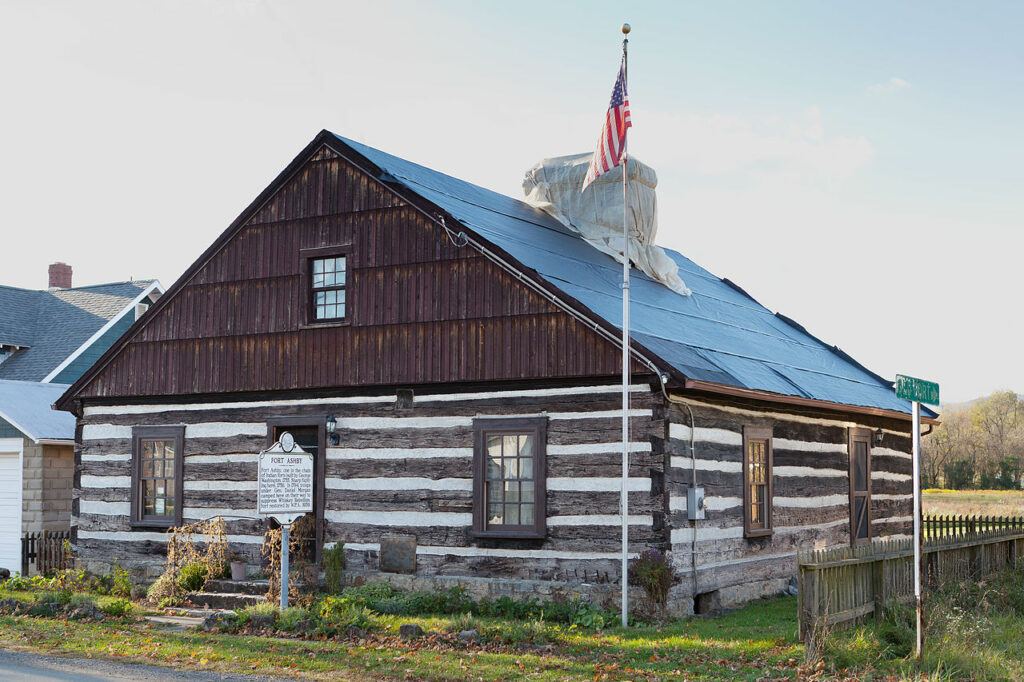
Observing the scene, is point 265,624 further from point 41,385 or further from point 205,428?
point 41,385

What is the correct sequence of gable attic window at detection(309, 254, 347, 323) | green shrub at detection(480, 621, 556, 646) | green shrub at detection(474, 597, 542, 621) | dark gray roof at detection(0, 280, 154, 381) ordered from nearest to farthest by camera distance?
green shrub at detection(480, 621, 556, 646) < green shrub at detection(474, 597, 542, 621) < gable attic window at detection(309, 254, 347, 323) < dark gray roof at detection(0, 280, 154, 381)

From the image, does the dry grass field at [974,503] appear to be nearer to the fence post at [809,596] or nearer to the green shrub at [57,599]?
the fence post at [809,596]

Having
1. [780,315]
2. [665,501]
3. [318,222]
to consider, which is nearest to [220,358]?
[318,222]

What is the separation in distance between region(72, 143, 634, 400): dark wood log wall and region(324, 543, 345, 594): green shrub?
260 centimetres

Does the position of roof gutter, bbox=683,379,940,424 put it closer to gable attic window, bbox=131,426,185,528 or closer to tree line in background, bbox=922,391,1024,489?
gable attic window, bbox=131,426,185,528

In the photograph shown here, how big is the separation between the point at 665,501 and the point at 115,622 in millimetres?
7745

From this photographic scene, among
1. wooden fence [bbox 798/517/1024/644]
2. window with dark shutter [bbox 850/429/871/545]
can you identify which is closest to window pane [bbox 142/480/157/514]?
wooden fence [bbox 798/517/1024/644]

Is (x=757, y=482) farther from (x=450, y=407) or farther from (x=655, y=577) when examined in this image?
(x=450, y=407)

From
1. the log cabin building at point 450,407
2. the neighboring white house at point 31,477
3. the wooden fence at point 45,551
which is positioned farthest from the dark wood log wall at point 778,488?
the neighboring white house at point 31,477

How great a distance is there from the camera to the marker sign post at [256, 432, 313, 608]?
50.7 ft

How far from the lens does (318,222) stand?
18578 millimetres

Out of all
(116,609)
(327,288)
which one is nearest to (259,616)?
(116,609)

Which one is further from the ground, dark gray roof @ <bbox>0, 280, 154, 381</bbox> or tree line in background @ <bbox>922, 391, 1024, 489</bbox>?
dark gray roof @ <bbox>0, 280, 154, 381</bbox>

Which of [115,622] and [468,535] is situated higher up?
[468,535]
